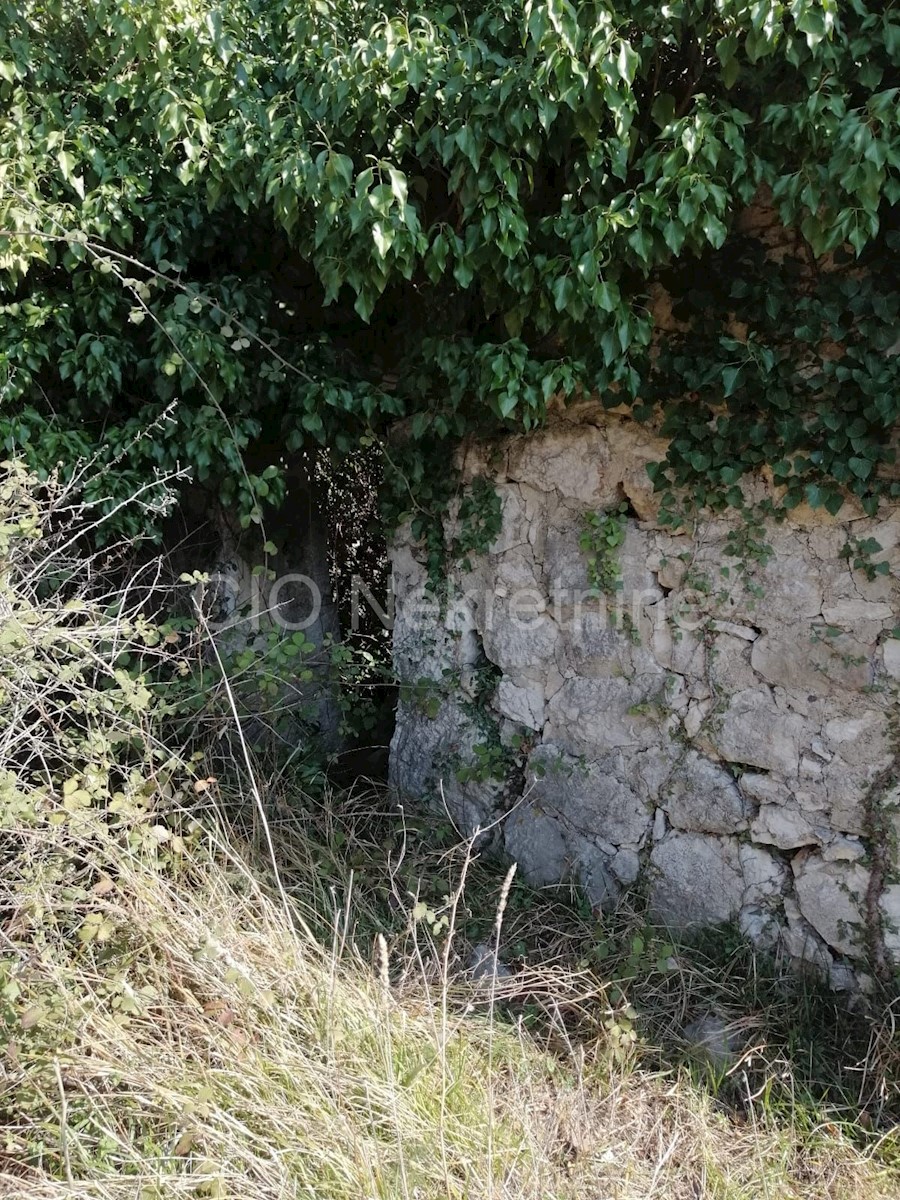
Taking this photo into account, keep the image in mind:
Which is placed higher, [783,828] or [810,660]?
[810,660]

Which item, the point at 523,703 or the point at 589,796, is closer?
the point at 589,796

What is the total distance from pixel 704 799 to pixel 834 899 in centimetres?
49

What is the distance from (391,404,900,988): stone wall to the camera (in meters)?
2.72

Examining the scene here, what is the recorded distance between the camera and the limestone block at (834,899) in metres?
2.71

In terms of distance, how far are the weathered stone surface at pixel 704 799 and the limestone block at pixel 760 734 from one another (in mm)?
90

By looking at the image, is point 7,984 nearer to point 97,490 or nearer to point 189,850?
point 189,850

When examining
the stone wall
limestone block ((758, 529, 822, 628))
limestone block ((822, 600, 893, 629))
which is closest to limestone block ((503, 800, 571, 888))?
the stone wall

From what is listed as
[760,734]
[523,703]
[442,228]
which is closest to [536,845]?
[523,703]

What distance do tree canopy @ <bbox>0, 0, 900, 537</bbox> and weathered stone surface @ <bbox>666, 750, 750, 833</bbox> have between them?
0.93 m

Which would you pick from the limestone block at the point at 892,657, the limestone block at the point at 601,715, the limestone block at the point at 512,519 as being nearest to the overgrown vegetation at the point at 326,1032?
the limestone block at the point at 601,715

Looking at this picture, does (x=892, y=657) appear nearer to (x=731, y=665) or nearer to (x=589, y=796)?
(x=731, y=665)

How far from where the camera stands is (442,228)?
9.10 ft

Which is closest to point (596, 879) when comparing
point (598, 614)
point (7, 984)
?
point (598, 614)

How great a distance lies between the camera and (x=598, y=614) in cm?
323
